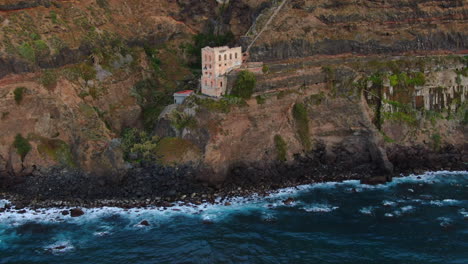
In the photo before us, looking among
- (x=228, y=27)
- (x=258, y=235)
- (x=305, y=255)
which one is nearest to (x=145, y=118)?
(x=228, y=27)

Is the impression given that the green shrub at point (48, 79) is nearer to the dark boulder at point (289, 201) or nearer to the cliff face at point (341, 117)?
the cliff face at point (341, 117)

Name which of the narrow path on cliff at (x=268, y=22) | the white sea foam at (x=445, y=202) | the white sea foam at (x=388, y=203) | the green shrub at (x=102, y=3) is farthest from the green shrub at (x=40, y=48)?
the white sea foam at (x=445, y=202)

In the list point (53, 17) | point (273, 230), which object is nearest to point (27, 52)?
point (53, 17)

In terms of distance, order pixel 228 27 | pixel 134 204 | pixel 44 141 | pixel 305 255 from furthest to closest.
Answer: pixel 228 27
pixel 44 141
pixel 134 204
pixel 305 255

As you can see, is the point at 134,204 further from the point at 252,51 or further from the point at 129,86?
the point at 252,51

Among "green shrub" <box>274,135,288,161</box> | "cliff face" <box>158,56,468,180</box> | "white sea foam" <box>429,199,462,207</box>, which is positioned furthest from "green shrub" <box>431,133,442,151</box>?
"green shrub" <box>274,135,288,161</box>
